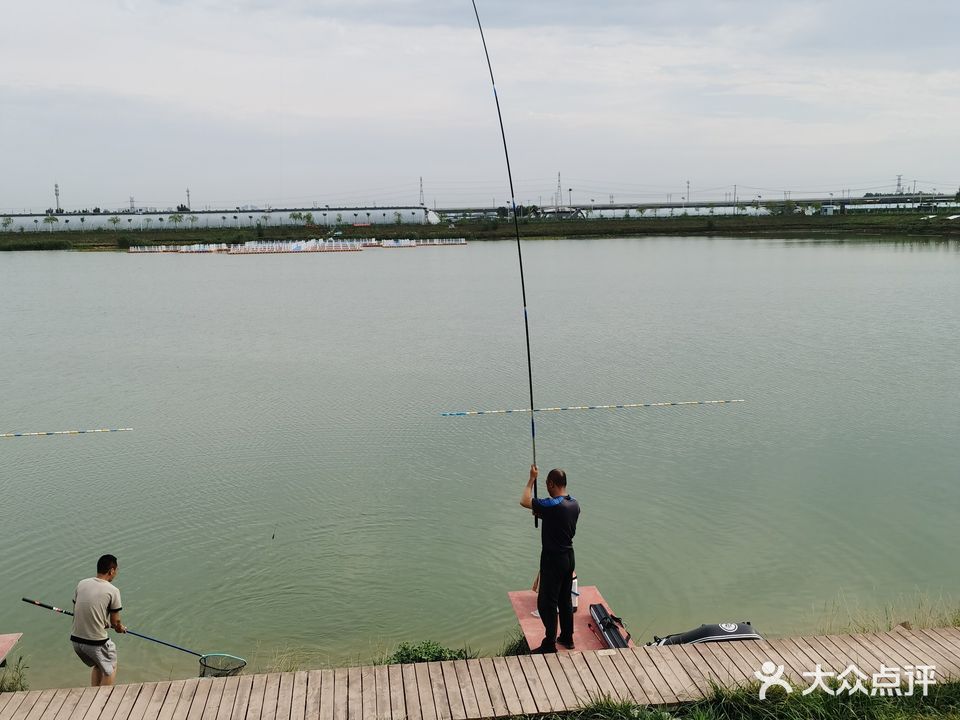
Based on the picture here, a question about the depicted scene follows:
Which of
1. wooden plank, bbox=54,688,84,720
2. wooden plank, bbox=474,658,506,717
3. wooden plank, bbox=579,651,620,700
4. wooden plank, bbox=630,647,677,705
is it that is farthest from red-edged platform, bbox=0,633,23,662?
wooden plank, bbox=630,647,677,705

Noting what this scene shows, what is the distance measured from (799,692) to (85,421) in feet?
47.5

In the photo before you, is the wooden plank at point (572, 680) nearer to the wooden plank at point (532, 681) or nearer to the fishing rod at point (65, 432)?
the wooden plank at point (532, 681)

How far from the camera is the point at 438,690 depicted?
559 centimetres

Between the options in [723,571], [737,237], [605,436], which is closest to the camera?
[723,571]

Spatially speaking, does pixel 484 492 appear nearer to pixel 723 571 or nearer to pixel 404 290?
pixel 723 571

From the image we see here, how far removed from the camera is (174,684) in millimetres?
5688

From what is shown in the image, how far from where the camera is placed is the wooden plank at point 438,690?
5.33 m

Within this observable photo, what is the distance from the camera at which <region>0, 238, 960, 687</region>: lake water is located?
28.0 feet

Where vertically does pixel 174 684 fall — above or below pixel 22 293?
below

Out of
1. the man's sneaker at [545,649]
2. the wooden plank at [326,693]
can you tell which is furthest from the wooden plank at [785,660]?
the wooden plank at [326,693]

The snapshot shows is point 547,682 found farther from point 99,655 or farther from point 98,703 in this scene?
point 99,655

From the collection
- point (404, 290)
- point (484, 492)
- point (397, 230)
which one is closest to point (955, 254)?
point (404, 290)

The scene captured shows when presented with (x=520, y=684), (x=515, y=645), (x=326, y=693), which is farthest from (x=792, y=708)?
(x=326, y=693)

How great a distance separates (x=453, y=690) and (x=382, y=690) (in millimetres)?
513
